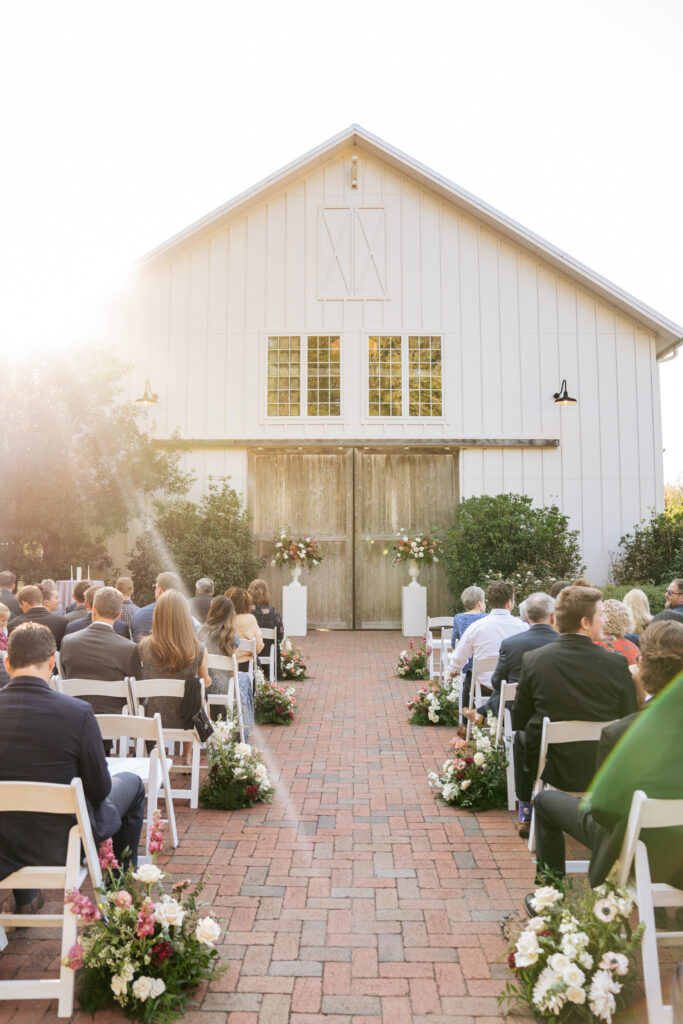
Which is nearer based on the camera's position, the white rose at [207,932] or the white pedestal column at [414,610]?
the white rose at [207,932]

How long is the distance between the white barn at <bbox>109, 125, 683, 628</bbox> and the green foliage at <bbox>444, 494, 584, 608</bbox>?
96cm

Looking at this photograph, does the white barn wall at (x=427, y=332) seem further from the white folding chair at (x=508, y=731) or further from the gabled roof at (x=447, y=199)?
the white folding chair at (x=508, y=731)

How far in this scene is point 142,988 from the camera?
2.79 metres

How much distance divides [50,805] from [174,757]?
341 cm

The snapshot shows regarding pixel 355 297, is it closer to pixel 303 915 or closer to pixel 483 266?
pixel 483 266

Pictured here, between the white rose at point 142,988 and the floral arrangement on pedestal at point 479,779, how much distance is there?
2.72m

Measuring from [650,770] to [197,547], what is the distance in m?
10.8

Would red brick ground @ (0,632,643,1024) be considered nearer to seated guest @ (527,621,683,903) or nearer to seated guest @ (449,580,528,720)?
seated guest @ (527,621,683,903)

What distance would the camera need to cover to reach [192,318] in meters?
14.4

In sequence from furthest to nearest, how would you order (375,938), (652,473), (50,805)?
(652,473) < (375,938) < (50,805)

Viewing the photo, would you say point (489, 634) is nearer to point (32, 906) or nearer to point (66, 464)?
point (32, 906)

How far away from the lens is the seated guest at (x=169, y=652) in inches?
201

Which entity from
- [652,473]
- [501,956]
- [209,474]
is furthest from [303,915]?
[652,473]

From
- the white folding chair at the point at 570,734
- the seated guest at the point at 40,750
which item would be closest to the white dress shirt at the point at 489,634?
the white folding chair at the point at 570,734
